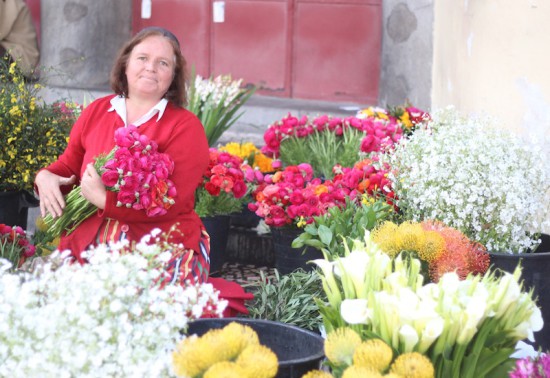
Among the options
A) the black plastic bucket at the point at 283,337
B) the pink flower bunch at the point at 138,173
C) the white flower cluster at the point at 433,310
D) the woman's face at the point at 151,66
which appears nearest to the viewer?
the white flower cluster at the point at 433,310

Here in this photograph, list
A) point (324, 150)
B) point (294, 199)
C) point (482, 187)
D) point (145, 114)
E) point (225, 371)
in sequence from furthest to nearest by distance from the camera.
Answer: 1. point (324, 150)
2. point (294, 199)
3. point (145, 114)
4. point (482, 187)
5. point (225, 371)

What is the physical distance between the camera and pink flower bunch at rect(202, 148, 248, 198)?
4.41m

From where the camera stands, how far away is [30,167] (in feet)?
14.7

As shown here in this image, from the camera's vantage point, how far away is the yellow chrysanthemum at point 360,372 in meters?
1.75

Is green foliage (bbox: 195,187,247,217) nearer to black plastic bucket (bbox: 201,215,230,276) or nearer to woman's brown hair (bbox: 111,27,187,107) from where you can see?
black plastic bucket (bbox: 201,215,230,276)

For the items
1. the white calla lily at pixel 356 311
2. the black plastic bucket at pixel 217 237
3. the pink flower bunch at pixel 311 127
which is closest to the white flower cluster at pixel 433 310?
the white calla lily at pixel 356 311

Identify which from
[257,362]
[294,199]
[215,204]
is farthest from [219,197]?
[257,362]

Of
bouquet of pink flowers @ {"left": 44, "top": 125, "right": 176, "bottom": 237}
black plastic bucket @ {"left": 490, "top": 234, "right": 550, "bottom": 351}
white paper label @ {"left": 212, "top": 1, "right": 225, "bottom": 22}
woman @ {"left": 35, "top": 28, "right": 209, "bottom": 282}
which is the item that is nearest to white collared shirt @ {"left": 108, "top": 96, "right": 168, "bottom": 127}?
woman @ {"left": 35, "top": 28, "right": 209, "bottom": 282}

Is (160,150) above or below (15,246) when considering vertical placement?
above

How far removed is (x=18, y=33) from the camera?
6.89 m

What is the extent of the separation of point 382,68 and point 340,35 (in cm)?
48

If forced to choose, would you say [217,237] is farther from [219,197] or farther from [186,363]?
[186,363]

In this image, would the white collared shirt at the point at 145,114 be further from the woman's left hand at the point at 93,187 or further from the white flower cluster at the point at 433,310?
the white flower cluster at the point at 433,310

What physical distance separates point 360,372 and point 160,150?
5.25 feet
